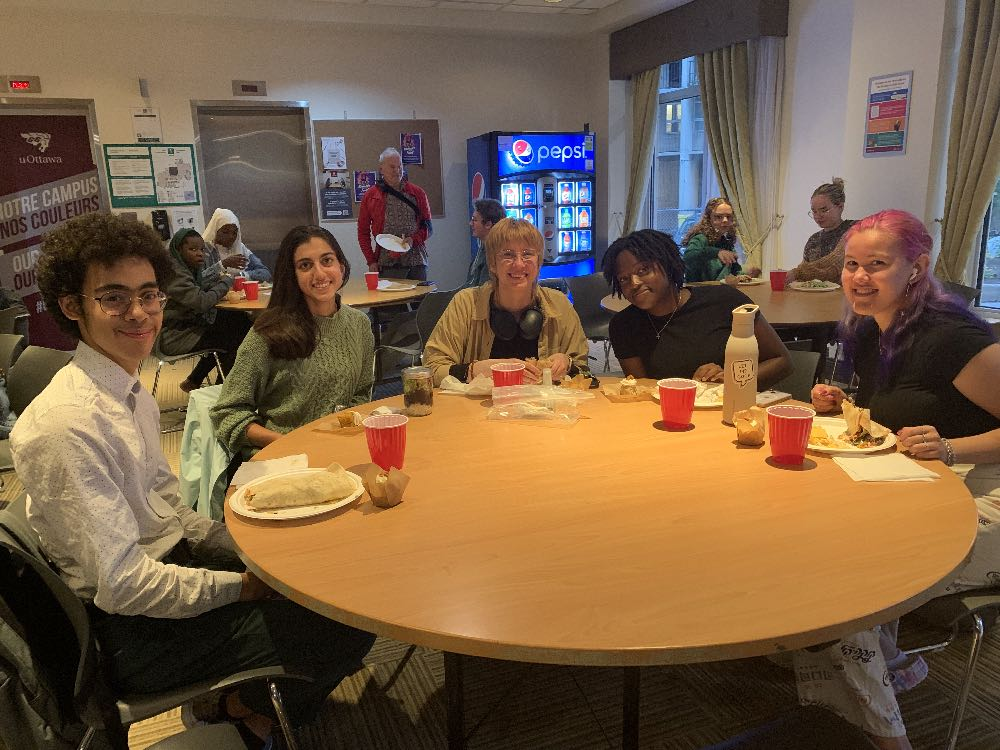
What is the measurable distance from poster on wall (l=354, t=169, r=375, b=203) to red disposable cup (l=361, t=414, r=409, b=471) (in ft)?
20.0

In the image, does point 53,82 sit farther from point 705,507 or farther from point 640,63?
point 705,507

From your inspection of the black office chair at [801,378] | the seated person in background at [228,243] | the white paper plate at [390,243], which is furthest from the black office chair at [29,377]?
the white paper plate at [390,243]

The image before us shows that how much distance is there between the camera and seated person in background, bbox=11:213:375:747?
4.02 feet

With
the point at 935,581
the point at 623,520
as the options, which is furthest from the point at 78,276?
the point at 935,581

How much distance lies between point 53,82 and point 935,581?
7.35 meters

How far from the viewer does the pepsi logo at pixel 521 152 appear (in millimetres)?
7156

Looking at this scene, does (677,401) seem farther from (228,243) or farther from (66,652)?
(228,243)

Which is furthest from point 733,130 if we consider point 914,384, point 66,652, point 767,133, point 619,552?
point 66,652

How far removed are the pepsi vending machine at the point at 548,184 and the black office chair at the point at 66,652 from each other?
20.0ft

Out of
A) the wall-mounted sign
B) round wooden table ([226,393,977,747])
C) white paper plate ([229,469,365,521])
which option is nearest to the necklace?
round wooden table ([226,393,977,747])

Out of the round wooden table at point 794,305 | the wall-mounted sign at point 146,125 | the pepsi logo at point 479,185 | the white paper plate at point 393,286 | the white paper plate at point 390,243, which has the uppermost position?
the wall-mounted sign at point 146,125

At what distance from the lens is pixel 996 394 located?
1.67 metres

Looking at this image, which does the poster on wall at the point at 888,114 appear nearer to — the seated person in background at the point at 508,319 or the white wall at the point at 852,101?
the white wall at the point at 852,101

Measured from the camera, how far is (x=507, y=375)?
6.91ft
